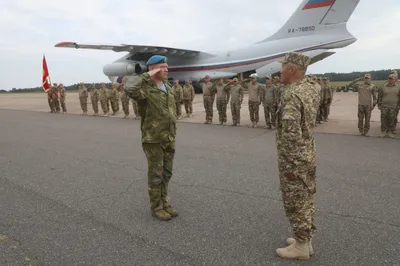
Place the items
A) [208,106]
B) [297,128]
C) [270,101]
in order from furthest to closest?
1. [208,106]
2. [270,101]
3. [297,128]

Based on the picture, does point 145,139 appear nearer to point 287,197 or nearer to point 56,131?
point 287,197

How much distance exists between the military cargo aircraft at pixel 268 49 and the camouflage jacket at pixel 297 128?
1787cm

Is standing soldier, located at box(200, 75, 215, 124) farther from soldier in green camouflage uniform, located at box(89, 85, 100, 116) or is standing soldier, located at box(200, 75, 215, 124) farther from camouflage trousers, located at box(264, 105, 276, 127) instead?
soldier in green camouflage uniform, located at box(89, 85, 100, 116)

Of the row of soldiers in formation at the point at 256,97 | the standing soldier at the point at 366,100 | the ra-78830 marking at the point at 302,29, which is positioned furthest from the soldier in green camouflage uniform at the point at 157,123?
the ra-78830 marking at the point at 302,29

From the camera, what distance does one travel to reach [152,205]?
3.59 meters

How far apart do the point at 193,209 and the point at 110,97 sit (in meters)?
12.8

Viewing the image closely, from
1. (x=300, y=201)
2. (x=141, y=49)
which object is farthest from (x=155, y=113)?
(x=141, y=49)

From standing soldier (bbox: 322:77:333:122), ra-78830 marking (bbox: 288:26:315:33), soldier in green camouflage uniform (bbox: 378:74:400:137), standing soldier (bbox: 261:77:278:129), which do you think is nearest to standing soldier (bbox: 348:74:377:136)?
soldier in green camouflage uniform (bbox: 378:74:400:137)

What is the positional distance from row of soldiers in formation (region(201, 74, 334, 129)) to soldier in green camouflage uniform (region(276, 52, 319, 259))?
6.86m

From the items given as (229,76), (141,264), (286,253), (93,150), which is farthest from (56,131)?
(229,76)

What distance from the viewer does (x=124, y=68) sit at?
77.6 ft

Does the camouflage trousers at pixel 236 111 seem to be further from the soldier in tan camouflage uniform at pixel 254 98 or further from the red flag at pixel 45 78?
the red flag at pixel 45 78

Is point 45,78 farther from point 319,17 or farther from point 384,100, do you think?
point 384,100

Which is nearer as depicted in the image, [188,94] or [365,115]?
[365,115]
